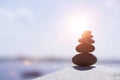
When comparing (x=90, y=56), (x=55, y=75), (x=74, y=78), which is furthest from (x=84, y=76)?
(x=90, y=56)

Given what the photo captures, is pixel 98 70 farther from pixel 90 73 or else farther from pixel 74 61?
pixel 74 61

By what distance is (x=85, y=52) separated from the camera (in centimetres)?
2178

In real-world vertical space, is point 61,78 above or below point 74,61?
below

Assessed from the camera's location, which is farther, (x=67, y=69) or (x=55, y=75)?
(x=67, y=69)

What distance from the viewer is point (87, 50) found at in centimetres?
2178

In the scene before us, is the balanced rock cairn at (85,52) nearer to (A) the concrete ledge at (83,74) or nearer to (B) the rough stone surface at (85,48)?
(B) the rough stone surface at (85,48)

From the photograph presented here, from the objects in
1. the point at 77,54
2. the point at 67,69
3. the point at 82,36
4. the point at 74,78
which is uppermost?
the point at 82,36

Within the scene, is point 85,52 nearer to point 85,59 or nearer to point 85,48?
point 85,48

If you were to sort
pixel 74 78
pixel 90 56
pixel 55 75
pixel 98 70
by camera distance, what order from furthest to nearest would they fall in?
pixel 90 56
pixel 98 70
pixel 55 75
pixel 74 78

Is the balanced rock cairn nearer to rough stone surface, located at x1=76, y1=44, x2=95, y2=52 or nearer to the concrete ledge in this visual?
rough stone surface, located at x1=76, y1=44, x2=95, y2=52

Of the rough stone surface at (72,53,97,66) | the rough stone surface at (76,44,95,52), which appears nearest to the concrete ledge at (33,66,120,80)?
the rough stone surface at (72,53,97,66)

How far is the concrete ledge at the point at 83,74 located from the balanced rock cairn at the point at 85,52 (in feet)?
4.29

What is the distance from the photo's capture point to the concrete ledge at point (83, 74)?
17.1 meters

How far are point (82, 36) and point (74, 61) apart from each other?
86.6 inches
